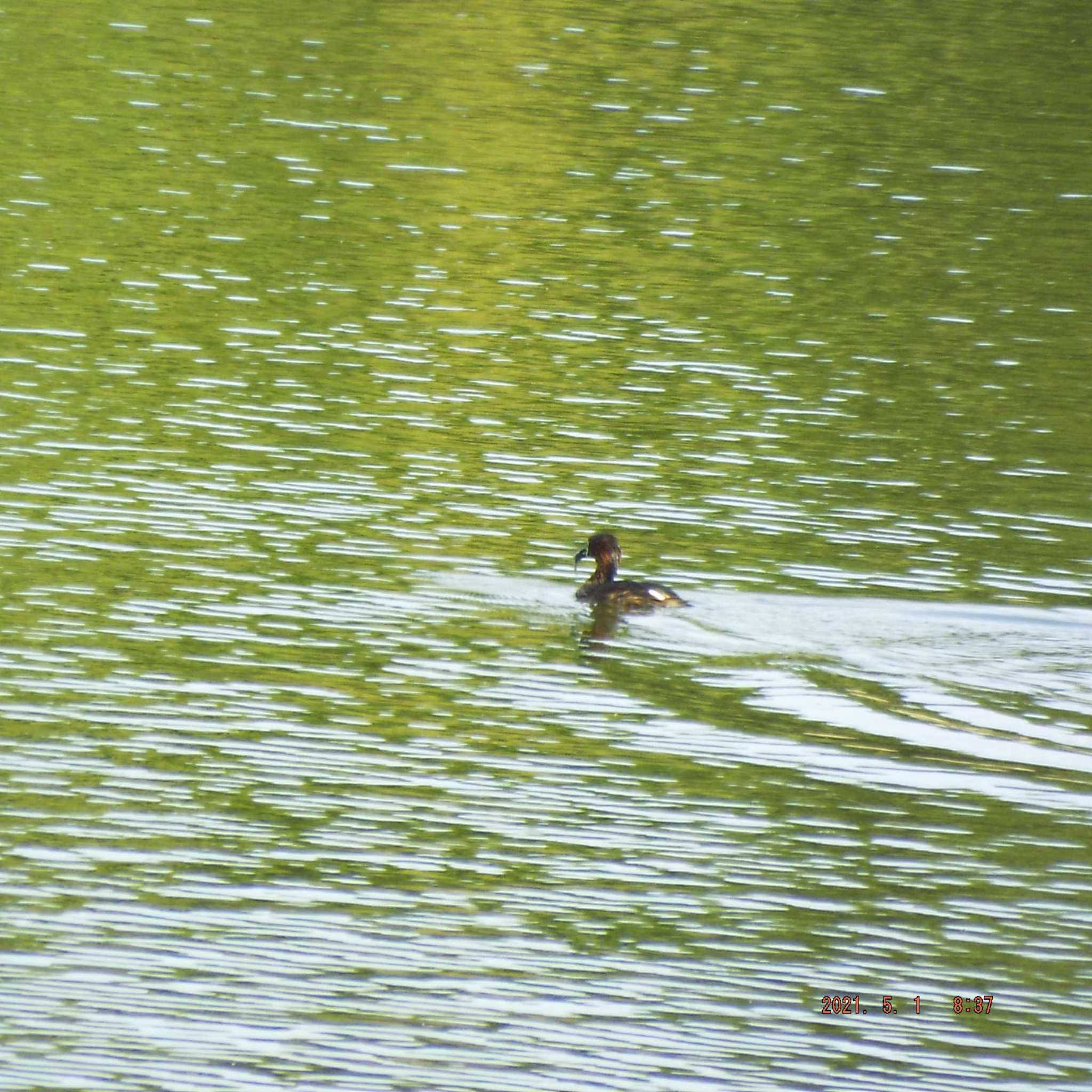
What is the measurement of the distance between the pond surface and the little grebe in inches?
6.6

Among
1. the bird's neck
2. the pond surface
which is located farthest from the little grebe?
the pond surface

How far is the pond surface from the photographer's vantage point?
1048 centimetres

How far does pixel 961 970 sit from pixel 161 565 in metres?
7.20

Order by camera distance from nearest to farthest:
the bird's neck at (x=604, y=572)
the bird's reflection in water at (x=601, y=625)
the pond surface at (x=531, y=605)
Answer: the pond surface at (x=531, y=605), the bird's reflection in water at (x=601, y=625), the bird's neck at (x=604, y=572)

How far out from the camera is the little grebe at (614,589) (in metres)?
16.1

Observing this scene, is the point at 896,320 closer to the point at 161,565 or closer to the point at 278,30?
the point at 161,565

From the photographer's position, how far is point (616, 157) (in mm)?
32906

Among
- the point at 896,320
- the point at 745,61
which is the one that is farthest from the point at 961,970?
the point at 745,61

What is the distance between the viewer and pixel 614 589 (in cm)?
1617

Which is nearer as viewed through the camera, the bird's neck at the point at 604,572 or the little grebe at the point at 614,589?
the little grebe at the point at 614,589

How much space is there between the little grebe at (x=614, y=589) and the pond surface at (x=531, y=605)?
0.17m
